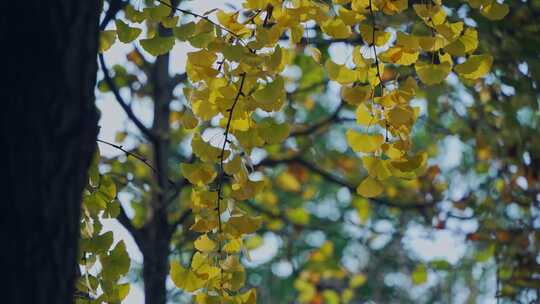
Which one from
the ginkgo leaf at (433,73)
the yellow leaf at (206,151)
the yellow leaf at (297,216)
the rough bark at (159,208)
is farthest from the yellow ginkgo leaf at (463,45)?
the yellow leaf at (297,216)

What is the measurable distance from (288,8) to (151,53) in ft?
0.96

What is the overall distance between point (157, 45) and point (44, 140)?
2.18 feet

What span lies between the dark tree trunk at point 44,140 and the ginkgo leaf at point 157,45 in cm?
56

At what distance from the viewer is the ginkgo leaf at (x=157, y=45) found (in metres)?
2.08

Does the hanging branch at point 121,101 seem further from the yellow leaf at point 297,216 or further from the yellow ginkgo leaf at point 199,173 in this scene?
the yellow leaf at point 297,216

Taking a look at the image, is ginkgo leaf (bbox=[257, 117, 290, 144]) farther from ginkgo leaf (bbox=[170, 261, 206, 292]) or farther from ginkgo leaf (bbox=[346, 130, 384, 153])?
ginkgo leaf (bbox=[170, 261, 206, 292])

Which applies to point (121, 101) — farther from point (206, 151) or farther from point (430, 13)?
A: point (430, 13)

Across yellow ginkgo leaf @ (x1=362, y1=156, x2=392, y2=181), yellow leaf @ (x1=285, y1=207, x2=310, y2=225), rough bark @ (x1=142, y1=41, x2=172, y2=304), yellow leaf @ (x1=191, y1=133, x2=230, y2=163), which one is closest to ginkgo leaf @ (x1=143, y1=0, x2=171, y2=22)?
yellow leaf @ (x1=191, y1=133, x2=230, y2=163)

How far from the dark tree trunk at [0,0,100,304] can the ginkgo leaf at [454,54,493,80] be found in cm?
84

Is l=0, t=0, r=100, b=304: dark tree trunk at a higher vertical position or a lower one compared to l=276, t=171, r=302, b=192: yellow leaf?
lower

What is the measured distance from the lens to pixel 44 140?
4.78 feet

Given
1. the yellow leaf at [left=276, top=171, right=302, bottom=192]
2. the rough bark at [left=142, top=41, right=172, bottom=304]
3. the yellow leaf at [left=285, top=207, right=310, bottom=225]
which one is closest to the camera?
the rough bark at [left=142, top=41, right=172, bottom=304]

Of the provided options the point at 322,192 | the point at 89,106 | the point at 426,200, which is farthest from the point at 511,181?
the point at 322,192

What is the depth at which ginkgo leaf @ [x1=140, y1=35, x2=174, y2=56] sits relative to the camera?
81.7 inches
